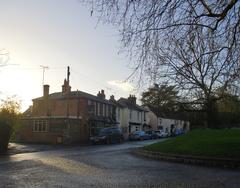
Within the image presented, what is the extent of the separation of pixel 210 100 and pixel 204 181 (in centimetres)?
2416

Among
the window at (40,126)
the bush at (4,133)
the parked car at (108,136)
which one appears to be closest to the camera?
the bush at (4,133)

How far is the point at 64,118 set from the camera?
1885 inches

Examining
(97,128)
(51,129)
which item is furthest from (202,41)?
(97,128)

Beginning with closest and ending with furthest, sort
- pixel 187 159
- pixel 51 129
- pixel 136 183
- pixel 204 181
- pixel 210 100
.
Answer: pixel 136 183, pixel 204 181, pixel 187 159, pixel 210 100, pixel 51 129

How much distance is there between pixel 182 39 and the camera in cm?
1303

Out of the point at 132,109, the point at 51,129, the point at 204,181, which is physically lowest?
the point at 204,181

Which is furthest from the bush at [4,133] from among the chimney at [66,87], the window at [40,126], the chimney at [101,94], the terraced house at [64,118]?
the chimney at [101,94]

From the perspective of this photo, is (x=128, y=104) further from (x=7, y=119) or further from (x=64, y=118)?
(x=7, y=119)

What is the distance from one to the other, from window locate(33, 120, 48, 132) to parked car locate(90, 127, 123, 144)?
8.21 m

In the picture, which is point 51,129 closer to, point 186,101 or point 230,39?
point 186,101

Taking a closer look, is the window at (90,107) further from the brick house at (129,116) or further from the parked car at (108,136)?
the brick house at (129,116)

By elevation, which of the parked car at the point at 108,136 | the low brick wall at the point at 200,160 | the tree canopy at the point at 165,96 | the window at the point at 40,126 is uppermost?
the tree canopy at the point at 165,96

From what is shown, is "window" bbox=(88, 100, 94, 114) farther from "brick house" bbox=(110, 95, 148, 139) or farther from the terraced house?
"brick house" bbox=(110, 95, 148, 139)

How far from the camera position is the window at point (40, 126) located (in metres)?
49.6
